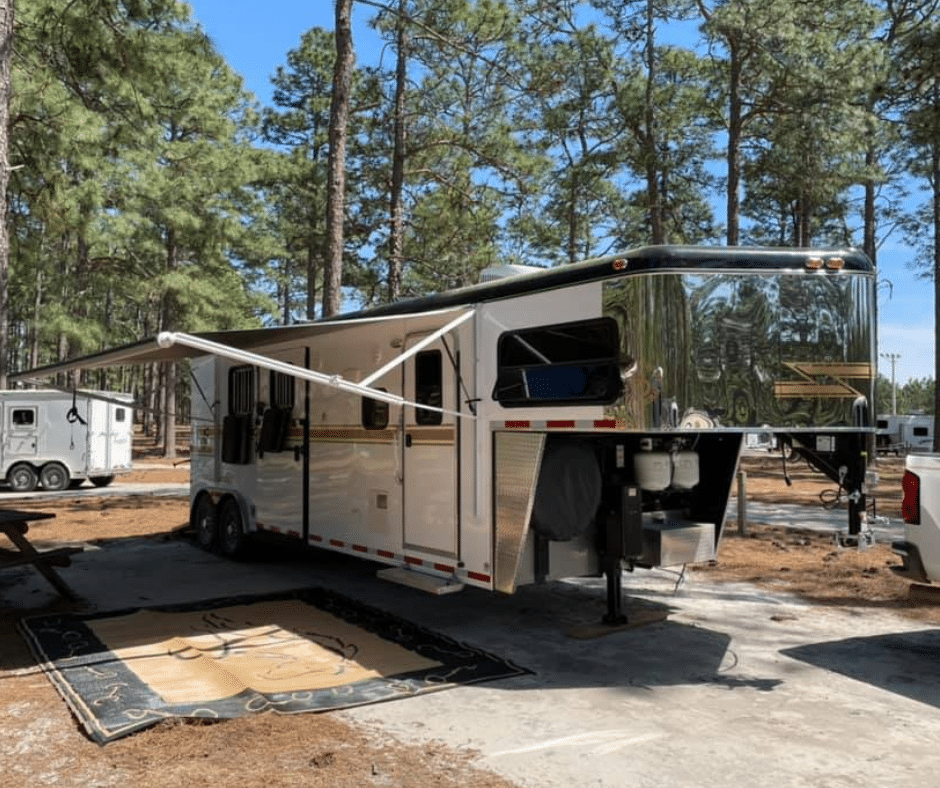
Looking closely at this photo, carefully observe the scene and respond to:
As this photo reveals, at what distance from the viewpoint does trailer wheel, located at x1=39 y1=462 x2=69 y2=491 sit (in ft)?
62.8

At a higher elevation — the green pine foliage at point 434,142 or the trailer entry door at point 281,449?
the green pine foliage at point 434,142

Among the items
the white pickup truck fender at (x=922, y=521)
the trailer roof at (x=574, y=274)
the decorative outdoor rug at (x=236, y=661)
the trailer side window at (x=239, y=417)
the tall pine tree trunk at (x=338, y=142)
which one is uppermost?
the tall pine tree trunk at (x=338, y=142)

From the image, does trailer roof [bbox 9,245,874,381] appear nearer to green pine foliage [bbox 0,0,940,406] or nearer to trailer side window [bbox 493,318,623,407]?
trailer side window [bbox 493,318,623,407]

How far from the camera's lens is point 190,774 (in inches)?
160

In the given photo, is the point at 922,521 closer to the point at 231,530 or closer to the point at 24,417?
the point at 231,530

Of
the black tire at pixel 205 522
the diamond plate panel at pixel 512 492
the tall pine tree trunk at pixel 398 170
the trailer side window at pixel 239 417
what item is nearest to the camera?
the diamond plate panel at pixel 512 492

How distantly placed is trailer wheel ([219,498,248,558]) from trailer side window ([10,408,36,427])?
10.8m

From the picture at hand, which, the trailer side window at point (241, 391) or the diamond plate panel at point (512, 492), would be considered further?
the trailer side window at point (241, 391)

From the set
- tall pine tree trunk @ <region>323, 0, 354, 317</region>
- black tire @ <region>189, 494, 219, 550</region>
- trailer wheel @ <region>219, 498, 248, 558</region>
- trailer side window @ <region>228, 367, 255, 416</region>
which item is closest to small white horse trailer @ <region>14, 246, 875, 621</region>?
trailer side window @ <region>228, 367, 255, 416</region>

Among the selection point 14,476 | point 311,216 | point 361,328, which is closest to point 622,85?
point 311,216

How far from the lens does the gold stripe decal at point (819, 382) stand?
555cm

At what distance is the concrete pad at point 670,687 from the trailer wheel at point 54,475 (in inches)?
446

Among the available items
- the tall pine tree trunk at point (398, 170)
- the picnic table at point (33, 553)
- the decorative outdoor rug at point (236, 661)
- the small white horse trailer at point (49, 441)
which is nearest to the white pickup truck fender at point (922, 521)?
the decorative outdoor rug at point (236, 661)

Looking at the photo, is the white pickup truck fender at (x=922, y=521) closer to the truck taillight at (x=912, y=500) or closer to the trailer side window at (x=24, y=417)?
the truck taillight at (x=912, y=500)
